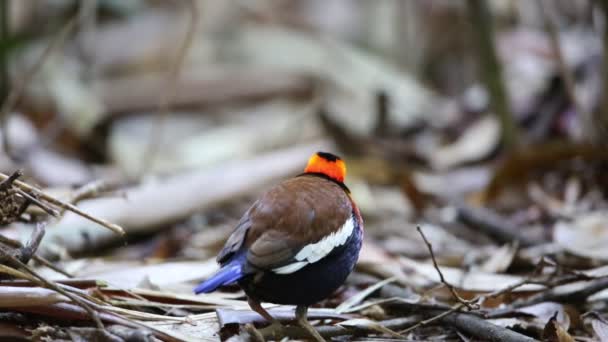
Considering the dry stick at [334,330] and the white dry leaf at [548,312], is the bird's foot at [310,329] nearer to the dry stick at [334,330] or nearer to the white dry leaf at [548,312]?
the dry stick at [334,330]

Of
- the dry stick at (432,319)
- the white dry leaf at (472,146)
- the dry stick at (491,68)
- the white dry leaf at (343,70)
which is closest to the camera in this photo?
the dry stick at (432,319)

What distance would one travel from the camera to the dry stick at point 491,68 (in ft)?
16.9

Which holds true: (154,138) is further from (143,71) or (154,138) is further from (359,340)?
(143,71)

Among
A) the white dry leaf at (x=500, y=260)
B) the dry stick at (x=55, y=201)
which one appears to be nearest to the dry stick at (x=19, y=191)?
the dry stick at (x=55, y=201)

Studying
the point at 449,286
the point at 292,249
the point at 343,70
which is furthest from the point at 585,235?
the point at 343,70

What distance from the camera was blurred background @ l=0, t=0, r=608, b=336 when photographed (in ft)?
13.5

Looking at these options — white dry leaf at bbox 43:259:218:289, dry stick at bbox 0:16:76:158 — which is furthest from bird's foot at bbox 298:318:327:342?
dry stick at bbox 0:16:76:158

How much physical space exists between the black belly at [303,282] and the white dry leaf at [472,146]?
3807 millimetres

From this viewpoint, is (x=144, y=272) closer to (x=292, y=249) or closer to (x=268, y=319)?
(x=268, y=319)

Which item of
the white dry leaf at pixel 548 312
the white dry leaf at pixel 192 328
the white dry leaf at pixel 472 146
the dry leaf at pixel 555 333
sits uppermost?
the white dry leaf at pixel 192 328

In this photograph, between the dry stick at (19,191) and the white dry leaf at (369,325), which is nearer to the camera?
the dry stick at (19,191)

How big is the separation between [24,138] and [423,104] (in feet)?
11.9

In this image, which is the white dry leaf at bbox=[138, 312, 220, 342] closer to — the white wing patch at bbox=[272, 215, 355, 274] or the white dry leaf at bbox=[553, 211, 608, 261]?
the white wing patch at bbox=[272, 215, 355, 274]

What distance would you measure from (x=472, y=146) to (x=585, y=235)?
2497 mm
